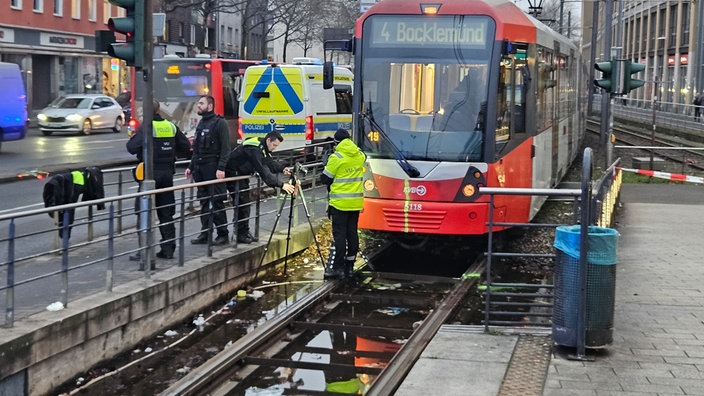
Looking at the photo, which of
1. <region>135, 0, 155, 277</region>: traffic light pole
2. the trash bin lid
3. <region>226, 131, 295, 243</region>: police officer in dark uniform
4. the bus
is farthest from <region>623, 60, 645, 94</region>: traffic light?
the bus

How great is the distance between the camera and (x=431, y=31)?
12891 mm

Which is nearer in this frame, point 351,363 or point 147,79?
point 351,363

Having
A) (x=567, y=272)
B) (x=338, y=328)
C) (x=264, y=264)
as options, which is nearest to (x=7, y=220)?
(x=338, y=328)

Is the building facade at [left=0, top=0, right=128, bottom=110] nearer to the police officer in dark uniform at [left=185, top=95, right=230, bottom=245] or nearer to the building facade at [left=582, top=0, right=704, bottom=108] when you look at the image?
the building facade at [left=582, top=0, right=704, bottom=108]

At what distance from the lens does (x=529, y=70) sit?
45.4 ft

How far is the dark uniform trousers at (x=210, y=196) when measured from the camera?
38.2ft

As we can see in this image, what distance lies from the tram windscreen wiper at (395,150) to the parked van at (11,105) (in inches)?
760

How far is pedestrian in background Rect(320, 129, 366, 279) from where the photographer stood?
1166 cm

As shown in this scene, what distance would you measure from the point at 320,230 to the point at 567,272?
7655 mm

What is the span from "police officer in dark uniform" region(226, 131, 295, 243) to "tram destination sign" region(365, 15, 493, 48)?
2.03 m

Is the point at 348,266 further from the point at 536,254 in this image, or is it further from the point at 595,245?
the point at 595,245

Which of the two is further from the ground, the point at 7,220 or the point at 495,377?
the point at 7,220

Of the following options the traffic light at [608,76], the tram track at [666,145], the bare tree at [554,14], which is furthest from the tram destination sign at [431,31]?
the tram track at [666,145]

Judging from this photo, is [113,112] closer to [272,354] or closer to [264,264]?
[264,264]
